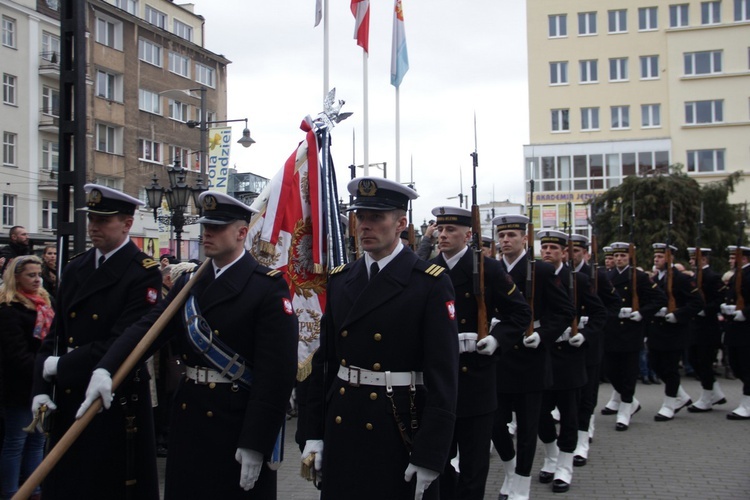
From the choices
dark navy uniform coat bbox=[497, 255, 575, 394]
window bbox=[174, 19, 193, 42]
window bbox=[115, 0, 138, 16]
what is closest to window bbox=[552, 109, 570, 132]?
window bbox=[174, 19, 193, 42]

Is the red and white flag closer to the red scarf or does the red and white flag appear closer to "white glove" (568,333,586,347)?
"white glove" (568,333,586,347)

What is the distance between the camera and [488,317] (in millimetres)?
6312

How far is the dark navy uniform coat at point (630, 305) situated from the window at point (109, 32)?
119 ft

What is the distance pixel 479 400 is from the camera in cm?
567

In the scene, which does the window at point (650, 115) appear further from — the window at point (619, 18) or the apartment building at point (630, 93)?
the window at point (619, 18)

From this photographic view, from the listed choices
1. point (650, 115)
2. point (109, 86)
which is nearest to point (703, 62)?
point (650, 115)

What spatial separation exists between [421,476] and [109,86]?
42.1 meters

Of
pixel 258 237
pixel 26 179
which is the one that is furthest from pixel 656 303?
pixel 26 179

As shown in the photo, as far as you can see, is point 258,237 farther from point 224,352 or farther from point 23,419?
point 224,352

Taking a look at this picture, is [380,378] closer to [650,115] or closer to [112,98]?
[112,98]

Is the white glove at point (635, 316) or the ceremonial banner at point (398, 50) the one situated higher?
the ceremonial banner at point (398, 50)

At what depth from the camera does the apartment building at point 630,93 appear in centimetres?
4456

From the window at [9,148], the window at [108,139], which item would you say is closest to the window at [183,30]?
the window at [108,139]

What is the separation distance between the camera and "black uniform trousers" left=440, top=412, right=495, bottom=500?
18.5ft
